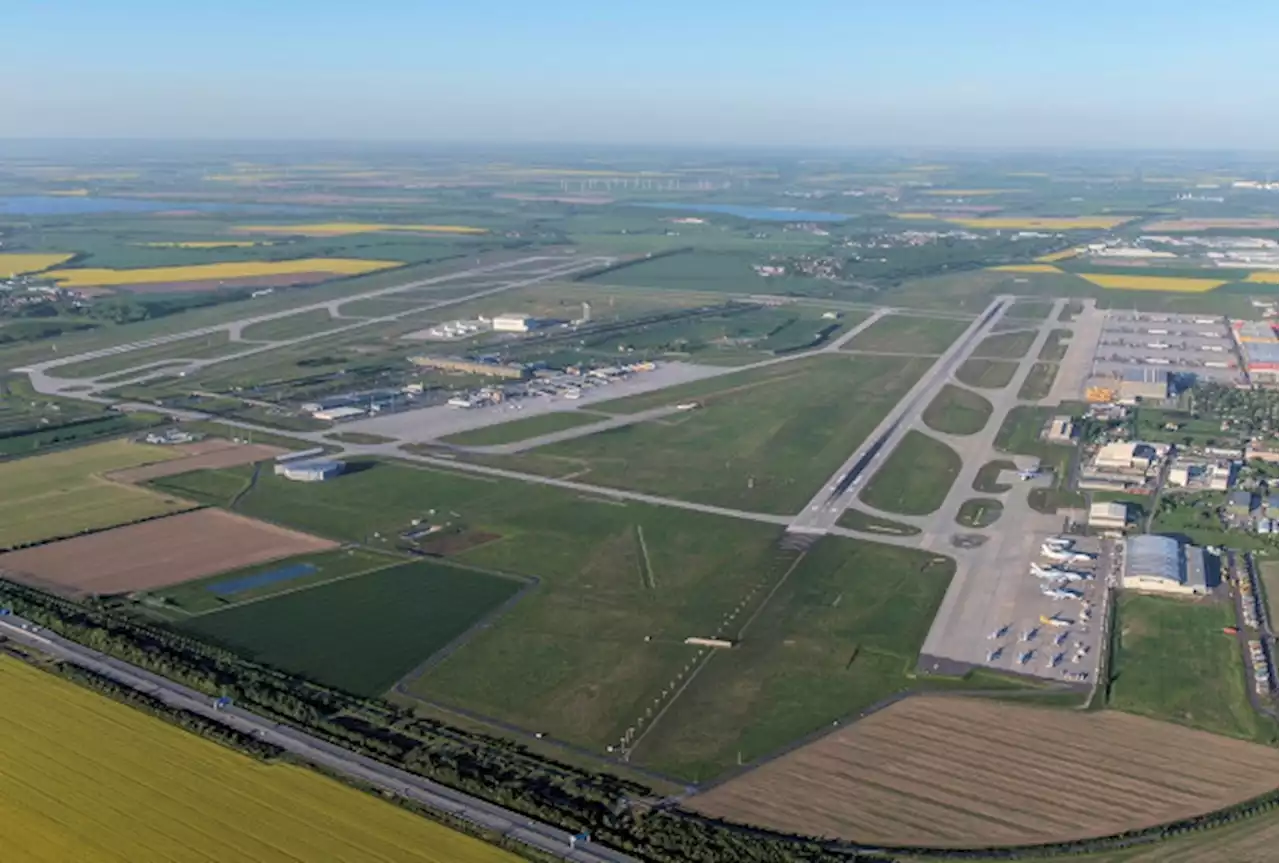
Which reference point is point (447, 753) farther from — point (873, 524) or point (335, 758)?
point (873, 524)

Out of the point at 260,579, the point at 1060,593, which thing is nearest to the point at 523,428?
the point at 260,579

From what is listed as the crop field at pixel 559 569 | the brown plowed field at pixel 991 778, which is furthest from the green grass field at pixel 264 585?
the brown plowed field at pixel 991 778

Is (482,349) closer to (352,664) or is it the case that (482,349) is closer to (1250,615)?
(352,664)

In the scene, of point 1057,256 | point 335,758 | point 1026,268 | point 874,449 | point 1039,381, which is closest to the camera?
point 335,758


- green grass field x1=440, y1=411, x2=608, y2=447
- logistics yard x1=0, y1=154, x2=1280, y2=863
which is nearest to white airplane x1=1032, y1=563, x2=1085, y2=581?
logistics yard x1=0, y1=154, x2=1280, y2=863

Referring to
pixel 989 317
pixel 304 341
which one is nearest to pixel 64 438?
pixel 304 341

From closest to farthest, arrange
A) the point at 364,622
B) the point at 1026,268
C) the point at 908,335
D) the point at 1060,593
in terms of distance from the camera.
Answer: the point at 364,622, the point at 1060,593, the point at 908,335, the point at 1026,268

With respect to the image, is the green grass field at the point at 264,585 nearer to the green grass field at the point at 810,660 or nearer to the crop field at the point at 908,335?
the green grass field at the point at 810,660
